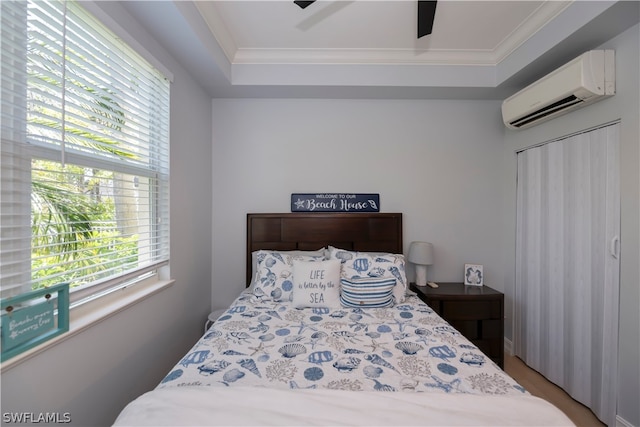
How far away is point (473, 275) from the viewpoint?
254 centimetres

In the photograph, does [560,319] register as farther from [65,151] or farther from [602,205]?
[65,151]

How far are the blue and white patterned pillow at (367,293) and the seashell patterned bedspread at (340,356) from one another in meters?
0.12

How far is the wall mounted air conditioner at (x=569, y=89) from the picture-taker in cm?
164

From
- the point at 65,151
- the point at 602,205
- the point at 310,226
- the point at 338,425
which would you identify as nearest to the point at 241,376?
the point at 338,425

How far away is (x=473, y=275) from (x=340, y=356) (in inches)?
72.3

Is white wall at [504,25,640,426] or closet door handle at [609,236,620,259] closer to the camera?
white wall at [504,25,640,426]

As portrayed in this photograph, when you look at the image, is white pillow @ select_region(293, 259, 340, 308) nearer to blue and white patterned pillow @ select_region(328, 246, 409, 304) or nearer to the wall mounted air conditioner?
blue and white patterned pillow @ select_region(328, 246, 409, 304)

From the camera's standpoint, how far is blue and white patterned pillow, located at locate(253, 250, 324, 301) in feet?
6.82

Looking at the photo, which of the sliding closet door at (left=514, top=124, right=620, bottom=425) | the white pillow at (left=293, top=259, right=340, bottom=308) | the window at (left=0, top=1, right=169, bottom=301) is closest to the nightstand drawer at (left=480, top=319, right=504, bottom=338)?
the sliding closet door at (left=514, top=124, right=620, bottom=425)

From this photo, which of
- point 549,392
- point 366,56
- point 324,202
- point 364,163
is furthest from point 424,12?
point 549,392

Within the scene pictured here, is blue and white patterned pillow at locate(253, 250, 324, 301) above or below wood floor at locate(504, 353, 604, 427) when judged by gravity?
above

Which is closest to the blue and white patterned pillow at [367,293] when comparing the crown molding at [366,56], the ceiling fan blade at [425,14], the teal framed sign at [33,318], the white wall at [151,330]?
the white wall at [151,330]

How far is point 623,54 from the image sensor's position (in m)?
1.60

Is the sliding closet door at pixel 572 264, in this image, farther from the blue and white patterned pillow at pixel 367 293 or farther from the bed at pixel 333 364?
the blue and white patterned pillow at pixel 367 293
